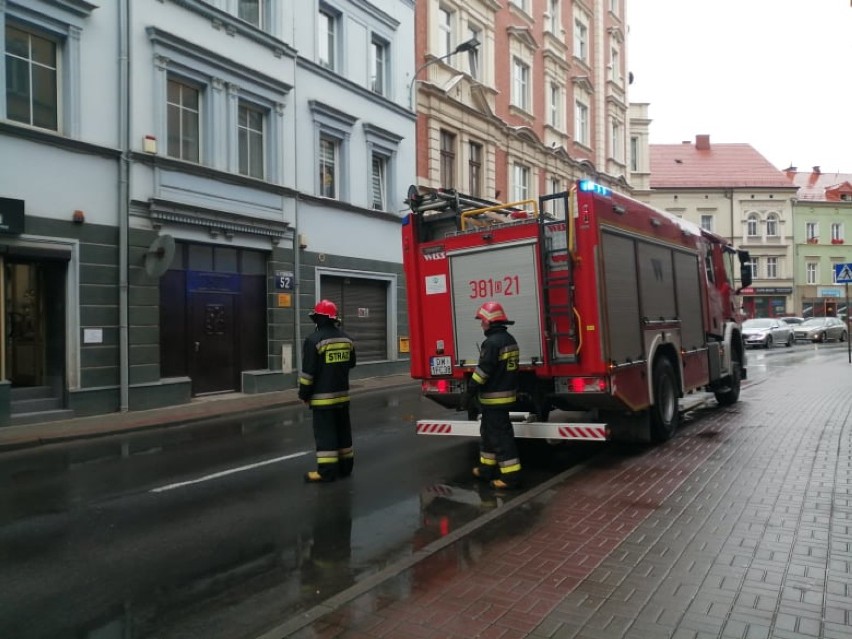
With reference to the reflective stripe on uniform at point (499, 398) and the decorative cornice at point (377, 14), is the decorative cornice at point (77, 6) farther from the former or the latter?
the reflective stripe on uniform at point (499, 398)

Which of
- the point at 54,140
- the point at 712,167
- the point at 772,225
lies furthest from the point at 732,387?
the point at 712,167

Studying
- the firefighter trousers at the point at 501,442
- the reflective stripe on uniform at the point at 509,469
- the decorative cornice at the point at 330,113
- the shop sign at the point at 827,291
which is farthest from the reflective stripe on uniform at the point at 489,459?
the shop sign at the point at 827,291

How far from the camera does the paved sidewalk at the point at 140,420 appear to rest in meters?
9.92

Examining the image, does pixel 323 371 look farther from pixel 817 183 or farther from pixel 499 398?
pixel 817 183

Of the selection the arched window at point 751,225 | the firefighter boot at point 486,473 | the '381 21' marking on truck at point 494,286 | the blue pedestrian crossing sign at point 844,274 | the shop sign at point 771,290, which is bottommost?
the firefighter boot at point 486,473

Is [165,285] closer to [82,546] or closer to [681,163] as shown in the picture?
[82,546]

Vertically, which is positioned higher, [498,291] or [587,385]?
[498,291]

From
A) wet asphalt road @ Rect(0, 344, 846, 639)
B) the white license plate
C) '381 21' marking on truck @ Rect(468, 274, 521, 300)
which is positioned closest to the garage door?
wet asphalt road @ Rect(0, 344, 846, 639)

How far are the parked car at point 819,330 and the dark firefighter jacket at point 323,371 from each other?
36936 millimetres

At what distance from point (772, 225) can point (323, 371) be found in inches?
2292

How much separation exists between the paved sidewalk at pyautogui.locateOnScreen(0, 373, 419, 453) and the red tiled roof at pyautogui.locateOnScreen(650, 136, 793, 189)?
47.6 meters

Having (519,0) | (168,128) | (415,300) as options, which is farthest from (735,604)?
(519,0)

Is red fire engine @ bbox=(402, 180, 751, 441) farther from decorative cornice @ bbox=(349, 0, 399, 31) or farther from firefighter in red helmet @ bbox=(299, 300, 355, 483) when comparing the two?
decorative cornice @ bbox=(349, 0, 399, 31)

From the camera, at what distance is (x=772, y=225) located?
2227 inches
